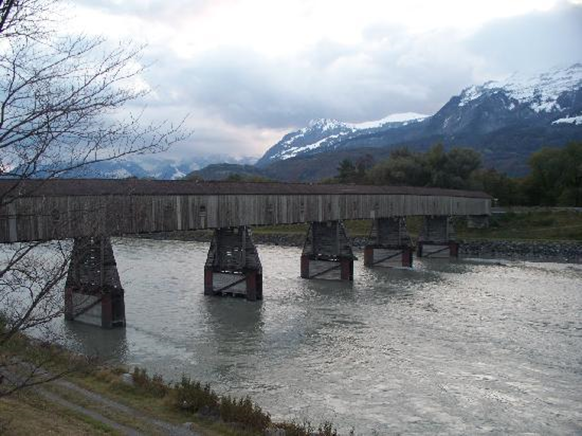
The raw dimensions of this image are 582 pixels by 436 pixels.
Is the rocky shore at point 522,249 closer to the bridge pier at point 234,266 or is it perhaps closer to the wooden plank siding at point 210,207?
the wooden plank siding at point 210,207

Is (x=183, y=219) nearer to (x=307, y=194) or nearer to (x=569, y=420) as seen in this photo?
(x=307, y=194)

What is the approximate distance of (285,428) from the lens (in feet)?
36.5

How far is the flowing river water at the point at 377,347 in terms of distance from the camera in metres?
13.7

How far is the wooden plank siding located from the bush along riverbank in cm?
328

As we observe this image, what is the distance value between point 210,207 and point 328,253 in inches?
468

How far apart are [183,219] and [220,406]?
49.1 feet

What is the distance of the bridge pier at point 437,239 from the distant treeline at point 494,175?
21.0m

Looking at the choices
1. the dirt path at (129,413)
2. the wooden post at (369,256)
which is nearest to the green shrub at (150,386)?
the dirt path at (129,413)

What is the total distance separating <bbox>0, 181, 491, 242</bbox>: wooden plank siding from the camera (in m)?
19.2

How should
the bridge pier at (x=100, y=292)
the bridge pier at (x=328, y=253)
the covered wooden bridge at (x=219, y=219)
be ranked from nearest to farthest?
the covered wooden bridge at (x=219, y=219) < the bridge pier at (x=100, y=292) < the bridge pier at (x=328, y=253)

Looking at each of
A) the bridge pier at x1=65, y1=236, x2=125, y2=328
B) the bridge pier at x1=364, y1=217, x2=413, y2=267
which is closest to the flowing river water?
the bridge pier at x1=65, y1=236, x2=125, y2=328

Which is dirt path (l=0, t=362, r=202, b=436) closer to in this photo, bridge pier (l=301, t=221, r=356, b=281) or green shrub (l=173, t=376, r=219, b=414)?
green shrub (l=173, t=376, r=219, b=414)

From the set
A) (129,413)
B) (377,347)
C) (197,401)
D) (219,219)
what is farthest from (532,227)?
(129,413)

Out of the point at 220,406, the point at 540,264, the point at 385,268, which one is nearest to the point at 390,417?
the point at 220,406
